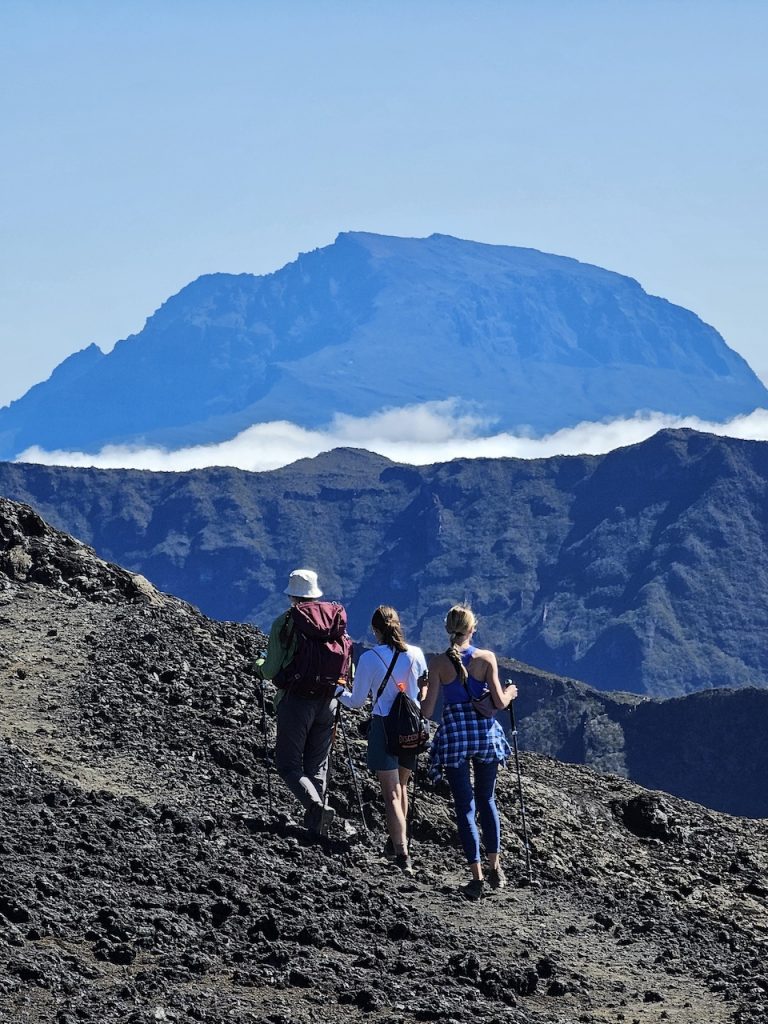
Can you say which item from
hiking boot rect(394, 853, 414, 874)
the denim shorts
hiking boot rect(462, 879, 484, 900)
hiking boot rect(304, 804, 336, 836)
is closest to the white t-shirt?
the denim shorts

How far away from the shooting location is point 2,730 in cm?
1336

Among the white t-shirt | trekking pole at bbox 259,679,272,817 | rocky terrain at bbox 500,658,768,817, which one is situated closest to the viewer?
the white t-shirt

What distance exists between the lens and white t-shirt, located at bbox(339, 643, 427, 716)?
11.0 metres

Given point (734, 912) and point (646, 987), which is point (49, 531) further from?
point (646, 987)

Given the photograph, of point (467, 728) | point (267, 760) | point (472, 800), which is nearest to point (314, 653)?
point (467, 728)

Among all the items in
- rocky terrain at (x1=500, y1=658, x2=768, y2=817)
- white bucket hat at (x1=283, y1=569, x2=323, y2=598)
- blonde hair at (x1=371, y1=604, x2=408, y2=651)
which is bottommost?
rocky terrain at (x1=500, y1=658, x2=768, y2=817)

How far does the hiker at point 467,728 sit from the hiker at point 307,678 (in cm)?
74

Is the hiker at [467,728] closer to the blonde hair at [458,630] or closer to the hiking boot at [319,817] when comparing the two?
the blonde hair at [458,630]

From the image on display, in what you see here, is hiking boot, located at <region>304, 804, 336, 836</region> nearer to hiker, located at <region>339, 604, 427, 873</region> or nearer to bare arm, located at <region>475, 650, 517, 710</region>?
hiker, located at <region>339, 604, 427, 873</region>

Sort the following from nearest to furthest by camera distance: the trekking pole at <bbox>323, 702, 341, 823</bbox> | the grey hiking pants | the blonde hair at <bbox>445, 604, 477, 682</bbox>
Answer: the blonde hair at <bbox>445, 604, 477, 682</bbox>, the grey hiking pants, the trekking pole at <bbox>323, 702, 341, 823</bbox>

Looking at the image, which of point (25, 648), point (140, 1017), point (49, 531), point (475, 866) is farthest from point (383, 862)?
point (49, 531)

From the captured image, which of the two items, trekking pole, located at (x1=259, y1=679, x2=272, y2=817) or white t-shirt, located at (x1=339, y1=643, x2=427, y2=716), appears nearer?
white t-shirt, located at (x1=339, y1=643, x2=427, y2=716)

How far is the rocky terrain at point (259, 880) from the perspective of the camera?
7.81 m

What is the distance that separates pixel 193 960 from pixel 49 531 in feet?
50.8
